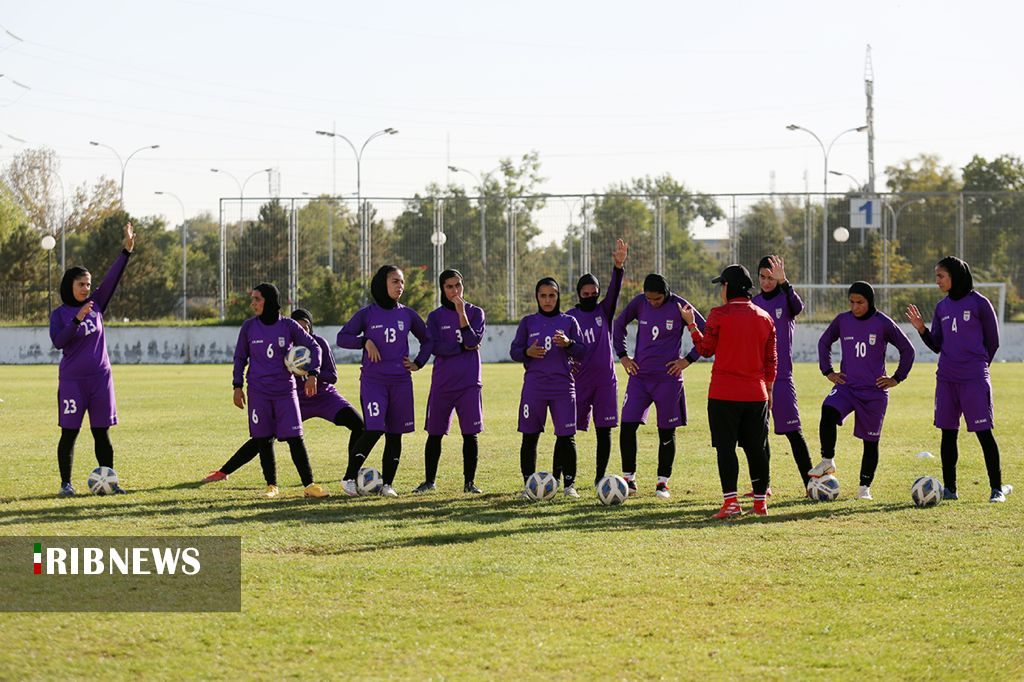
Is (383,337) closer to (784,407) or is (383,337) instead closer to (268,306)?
(268,306)

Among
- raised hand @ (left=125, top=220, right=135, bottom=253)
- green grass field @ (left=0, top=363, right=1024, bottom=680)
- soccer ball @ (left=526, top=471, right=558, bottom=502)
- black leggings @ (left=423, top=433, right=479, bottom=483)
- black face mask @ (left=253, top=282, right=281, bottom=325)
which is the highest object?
raised hand @ (left=125, top=220, right=135, bottom=253)

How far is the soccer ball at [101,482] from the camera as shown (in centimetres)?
1251

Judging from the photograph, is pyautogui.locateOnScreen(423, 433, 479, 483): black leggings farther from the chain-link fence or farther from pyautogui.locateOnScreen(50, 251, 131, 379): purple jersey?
the chain-link fence

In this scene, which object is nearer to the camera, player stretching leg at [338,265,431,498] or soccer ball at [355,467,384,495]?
player stretching leg at [338,265,431,498]

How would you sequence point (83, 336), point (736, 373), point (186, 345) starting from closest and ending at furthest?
point (736, 373) < point (83, 336) < point (186, 345)

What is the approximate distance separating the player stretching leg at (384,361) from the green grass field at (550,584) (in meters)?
0.74

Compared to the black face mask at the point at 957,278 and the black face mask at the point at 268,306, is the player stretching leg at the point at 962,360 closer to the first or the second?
the black face mask at the point at 957,278

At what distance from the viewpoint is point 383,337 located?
12.4 metres

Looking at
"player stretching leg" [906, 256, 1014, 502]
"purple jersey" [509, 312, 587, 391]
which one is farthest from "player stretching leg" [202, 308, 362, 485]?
"player stretching leg" [906, 256, 1014, 502]

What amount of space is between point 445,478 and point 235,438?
5.57m

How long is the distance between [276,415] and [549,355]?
2.59 metres

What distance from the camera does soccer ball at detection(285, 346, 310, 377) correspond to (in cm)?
1230

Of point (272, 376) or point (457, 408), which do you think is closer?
point (272, 376)

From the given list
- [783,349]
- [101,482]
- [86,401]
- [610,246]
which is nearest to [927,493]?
[783,349]
